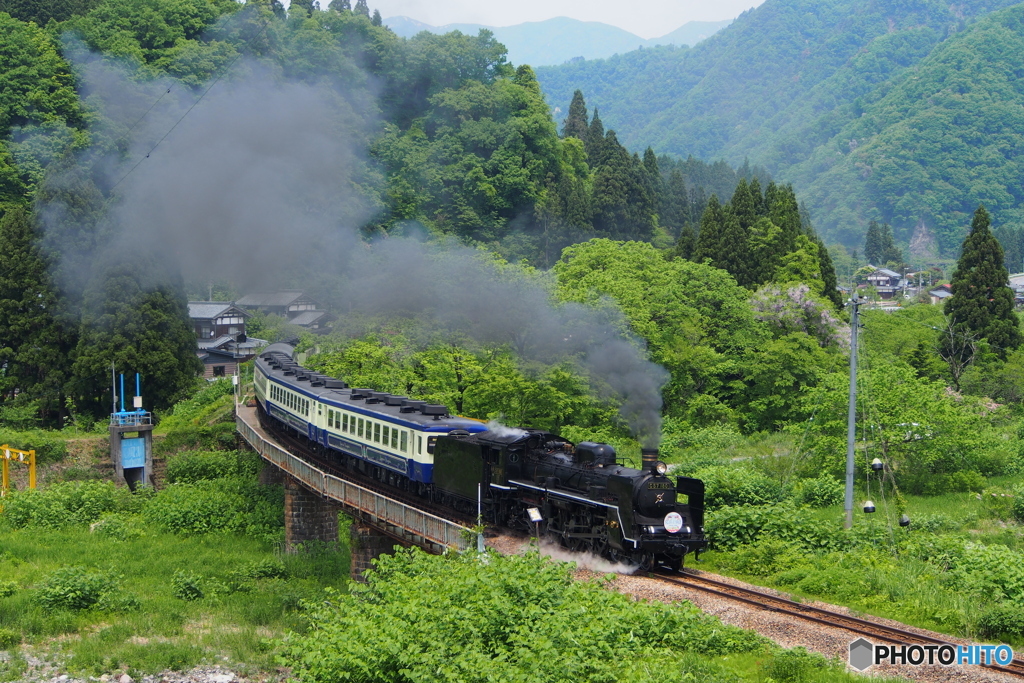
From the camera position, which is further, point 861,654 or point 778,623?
point 778,623

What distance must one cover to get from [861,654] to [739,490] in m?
10.1

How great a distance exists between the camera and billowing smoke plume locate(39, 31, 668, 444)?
35.8 meters

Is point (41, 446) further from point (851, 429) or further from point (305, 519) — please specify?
point (851, 429)

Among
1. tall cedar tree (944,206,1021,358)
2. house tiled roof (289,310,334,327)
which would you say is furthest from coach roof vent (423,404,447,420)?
house tiled roof (289,310,334,327)

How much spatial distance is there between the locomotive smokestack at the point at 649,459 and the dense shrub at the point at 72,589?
15036mm

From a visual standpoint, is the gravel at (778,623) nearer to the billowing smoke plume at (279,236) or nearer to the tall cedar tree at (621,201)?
the billowing smoke plume at (279,236)

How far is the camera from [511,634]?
14.0m

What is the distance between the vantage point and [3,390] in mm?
43656

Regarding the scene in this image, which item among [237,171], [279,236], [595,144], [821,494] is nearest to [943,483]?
[821,494]

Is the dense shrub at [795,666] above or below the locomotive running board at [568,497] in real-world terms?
below

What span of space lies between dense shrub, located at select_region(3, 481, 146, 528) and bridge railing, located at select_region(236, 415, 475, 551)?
27.9 ft

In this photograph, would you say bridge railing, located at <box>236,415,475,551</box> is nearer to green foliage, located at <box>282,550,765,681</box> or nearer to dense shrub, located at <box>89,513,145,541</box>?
green foliage, located at <box>282,550,765,681</box>

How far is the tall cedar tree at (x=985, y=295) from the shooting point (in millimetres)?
47000

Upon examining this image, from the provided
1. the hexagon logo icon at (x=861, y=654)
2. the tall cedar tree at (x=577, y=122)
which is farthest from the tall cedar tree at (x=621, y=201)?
the hexagon logo icon at (x=861, y=654)
